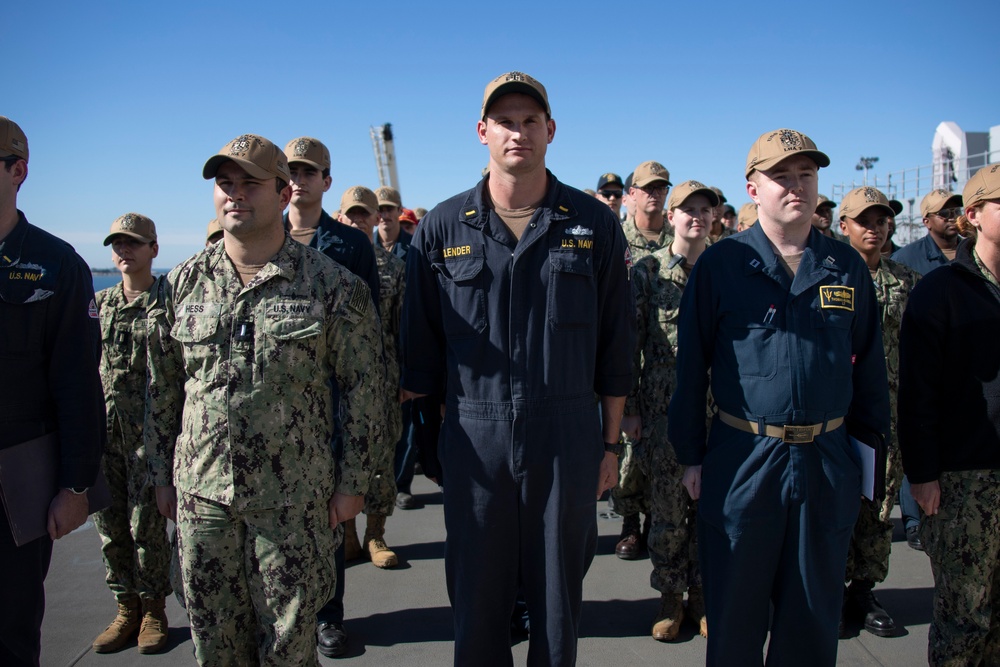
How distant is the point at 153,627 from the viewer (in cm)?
369

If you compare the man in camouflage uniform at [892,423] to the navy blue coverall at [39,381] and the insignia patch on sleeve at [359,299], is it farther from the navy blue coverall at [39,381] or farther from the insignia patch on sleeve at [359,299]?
the navy blue coverall at [39,381]

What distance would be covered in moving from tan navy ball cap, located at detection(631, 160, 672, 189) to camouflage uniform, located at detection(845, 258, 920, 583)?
5.39 feet

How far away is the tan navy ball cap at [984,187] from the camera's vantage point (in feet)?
9.26

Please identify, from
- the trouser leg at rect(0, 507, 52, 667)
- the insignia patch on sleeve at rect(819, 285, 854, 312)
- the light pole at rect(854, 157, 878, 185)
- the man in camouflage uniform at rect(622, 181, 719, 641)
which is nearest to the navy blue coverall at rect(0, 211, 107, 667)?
the trouser leg at rect(0, 507, 52, 667)

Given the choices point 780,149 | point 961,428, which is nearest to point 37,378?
point 780,149

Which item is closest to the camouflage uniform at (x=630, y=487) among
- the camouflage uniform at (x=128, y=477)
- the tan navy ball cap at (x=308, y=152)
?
the tan navy ball cap at (x=308, y=152)

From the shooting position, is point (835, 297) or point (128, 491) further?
point (128, 491)

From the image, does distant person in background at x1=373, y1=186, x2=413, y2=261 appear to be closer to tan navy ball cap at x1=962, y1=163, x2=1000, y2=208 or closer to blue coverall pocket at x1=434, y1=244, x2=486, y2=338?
blue coverall pocket at x1=434, y1=244, x2=486, y2=338

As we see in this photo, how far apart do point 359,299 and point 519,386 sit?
0.70 meters

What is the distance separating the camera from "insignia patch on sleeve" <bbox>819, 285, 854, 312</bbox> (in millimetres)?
2600

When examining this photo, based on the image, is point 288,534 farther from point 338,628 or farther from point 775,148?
point 775,148

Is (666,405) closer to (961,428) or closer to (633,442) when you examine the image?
(633,442)

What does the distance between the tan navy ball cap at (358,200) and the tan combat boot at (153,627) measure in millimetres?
3291

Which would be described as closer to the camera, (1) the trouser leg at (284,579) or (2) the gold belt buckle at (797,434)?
(1) the trouser leg at (284,579)
